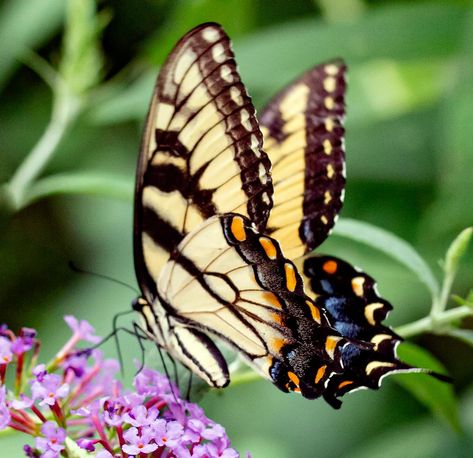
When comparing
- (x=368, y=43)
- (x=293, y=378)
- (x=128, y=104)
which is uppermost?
(x=368, y=43)

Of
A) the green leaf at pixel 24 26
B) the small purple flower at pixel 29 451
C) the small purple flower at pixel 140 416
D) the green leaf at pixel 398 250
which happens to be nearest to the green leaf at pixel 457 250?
the green leaf at pixel 398 250

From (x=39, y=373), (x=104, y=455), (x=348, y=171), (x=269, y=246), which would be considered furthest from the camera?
(x=348, y=171)

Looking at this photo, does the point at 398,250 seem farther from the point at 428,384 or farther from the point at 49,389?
the point at 49,389

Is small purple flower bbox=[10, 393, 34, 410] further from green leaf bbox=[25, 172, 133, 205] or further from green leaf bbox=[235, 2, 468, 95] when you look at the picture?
green leaf bbox=[235, 2, 468, 95]

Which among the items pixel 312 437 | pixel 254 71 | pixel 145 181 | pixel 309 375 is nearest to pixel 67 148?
pixel 254 71

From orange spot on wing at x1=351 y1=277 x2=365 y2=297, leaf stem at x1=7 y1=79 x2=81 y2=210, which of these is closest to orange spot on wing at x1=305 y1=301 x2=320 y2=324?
orange spot on wing at x1=351 y1=277 x2=365 y2=297

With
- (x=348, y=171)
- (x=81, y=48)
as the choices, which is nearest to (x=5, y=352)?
(x=81, y=48)

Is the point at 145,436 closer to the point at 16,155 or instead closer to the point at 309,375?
the point at 309,375
